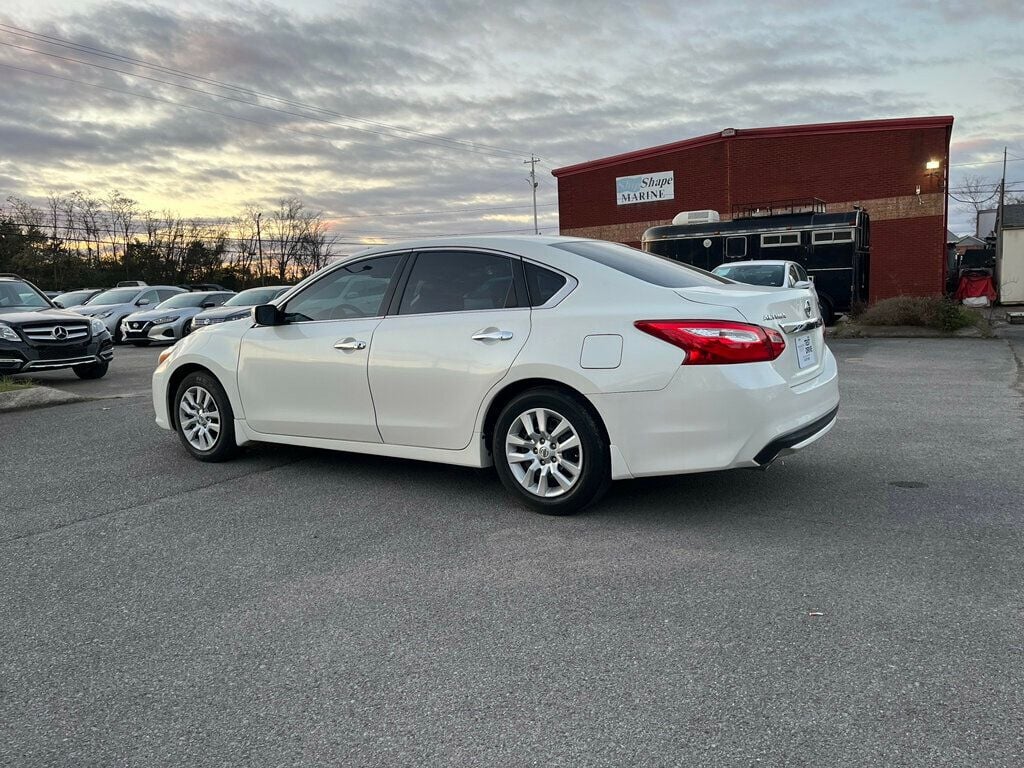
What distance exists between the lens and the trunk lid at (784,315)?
168 inches

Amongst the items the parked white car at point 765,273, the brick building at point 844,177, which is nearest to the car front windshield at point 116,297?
the parked white car at point 765,273

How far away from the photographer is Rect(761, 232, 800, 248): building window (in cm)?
1847

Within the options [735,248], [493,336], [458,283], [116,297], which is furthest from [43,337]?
[735,248]

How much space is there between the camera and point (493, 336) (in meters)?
4.68

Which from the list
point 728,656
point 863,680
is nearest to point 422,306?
point 728,656

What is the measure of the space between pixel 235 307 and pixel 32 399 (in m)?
9.95

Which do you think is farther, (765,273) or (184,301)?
(184,301)

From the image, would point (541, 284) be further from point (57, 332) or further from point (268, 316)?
point (57, 332)

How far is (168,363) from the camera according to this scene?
628 centimetres

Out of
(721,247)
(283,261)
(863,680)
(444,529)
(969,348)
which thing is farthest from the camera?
(283,261)

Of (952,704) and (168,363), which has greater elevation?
(168,363)

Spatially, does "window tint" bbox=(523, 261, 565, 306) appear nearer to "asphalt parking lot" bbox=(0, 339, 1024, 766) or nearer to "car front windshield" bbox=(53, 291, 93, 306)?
"asphalt parking lot" bbox=(0, 339, 1024, 766)

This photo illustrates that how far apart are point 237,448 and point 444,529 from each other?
2.39m

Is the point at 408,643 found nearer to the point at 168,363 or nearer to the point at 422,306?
the point at 422,306
